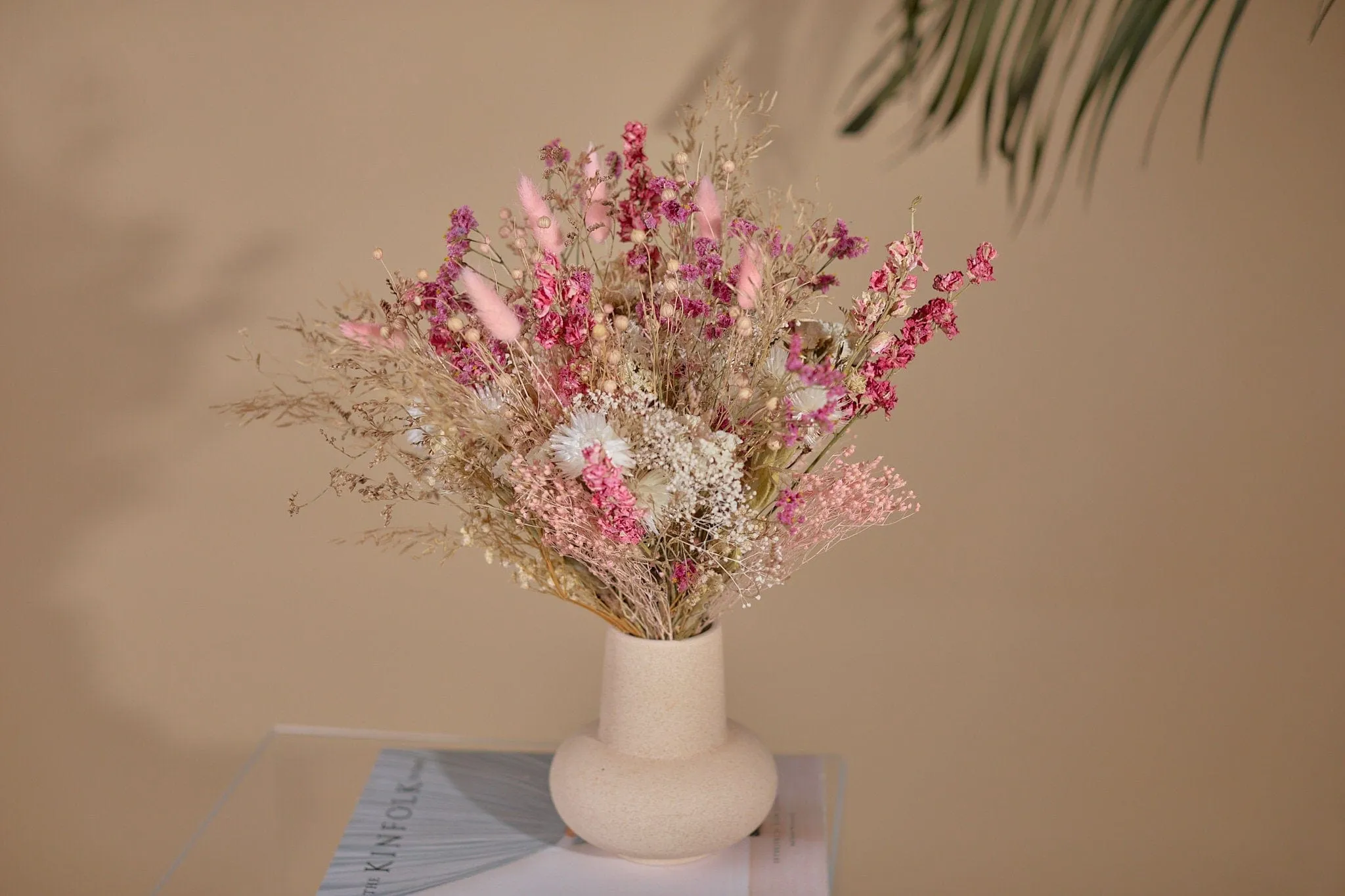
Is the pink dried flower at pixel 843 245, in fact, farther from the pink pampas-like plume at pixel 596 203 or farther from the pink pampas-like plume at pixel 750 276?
the pink pampas-like plume at pixel 596 203

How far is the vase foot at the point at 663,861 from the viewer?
1.45m

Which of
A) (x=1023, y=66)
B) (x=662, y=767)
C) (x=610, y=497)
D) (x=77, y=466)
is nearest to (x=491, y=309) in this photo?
(x=610, y=497)

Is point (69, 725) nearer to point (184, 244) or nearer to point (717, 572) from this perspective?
point (184, 244)

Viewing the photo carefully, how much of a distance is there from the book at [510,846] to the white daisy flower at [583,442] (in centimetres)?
48

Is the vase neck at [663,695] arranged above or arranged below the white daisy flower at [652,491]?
below

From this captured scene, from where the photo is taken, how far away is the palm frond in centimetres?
207

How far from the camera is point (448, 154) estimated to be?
235 cm

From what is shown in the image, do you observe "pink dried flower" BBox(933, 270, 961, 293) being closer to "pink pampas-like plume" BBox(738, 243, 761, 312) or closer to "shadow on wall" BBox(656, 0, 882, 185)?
"pink pampas-like plume" BBox(738, 243, 761, 312)

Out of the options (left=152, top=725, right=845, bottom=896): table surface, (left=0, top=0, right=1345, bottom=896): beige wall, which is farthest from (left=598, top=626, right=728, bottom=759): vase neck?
(left=0, top=0, right=1345, bottom=896): beige wall

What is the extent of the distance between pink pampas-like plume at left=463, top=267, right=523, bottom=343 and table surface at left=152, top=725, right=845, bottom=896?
67 cm

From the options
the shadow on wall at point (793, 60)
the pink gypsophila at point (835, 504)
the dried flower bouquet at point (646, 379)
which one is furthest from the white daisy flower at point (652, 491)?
the shadow on wall at point (793, 60)

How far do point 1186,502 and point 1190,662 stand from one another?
30cm

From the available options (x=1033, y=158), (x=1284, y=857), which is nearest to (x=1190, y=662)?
(x=1284, y=857)

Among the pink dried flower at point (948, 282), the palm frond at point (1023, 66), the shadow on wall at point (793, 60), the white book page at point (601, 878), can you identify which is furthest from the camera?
the shadow on wall at point (793, 60)
